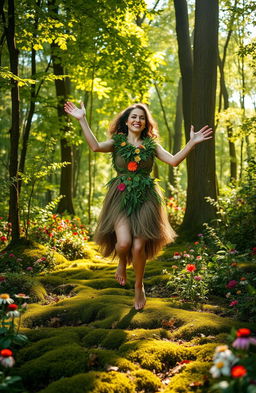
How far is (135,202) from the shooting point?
430 cm

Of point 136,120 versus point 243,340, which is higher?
point 136,120

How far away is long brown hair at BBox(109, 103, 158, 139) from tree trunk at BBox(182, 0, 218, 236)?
132 inches

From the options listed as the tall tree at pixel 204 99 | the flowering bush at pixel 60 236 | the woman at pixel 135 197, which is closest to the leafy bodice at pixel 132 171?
the woman at pixel 135 197

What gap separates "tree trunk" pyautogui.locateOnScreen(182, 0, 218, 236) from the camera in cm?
788

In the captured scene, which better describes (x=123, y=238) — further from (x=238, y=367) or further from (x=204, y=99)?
(x=204, y=99)

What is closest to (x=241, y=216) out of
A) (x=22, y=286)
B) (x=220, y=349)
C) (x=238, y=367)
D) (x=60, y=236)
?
(x=60, y=236)

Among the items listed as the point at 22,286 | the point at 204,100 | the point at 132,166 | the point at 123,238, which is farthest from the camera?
the point at 204,100

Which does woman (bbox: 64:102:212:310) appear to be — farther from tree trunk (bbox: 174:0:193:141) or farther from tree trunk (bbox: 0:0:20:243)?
tree trunk (bbox: 174:0:193:141)

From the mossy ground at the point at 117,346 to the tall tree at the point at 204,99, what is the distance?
361 cm

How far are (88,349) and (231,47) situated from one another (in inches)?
785

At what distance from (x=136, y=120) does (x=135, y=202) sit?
103cm

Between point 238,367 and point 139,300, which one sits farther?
point 139,300

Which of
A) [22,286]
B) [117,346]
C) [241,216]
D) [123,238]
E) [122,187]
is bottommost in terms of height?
[117,346]

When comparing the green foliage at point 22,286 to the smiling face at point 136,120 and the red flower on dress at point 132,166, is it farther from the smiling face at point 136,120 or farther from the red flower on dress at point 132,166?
the smiling face at point 136,120
